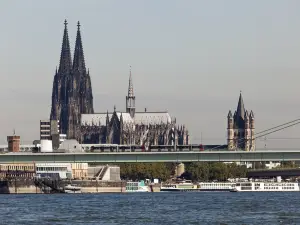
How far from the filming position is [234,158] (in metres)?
193

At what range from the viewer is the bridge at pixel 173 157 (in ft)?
628

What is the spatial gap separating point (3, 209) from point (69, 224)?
91.2 ft

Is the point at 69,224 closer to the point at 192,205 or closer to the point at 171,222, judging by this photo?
the point at 171,222

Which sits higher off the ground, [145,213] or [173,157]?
[173,157]

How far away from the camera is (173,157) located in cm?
19375

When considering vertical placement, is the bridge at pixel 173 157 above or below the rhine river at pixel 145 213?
above

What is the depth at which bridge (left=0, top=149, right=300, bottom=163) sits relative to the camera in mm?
191500

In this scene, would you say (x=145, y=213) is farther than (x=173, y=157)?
No

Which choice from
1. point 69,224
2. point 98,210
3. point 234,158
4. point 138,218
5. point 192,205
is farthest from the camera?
point 234,158

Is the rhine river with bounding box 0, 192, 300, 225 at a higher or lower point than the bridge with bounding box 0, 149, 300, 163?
lower

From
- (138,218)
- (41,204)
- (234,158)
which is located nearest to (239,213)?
(138,218)

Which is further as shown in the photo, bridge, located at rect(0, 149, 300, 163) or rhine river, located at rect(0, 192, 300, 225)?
bridge, located at rect(0, 149, 300, 163)

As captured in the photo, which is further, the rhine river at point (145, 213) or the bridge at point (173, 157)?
the bridge at point (173, 157)

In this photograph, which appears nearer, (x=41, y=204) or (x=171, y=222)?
(x=171, y=222)
